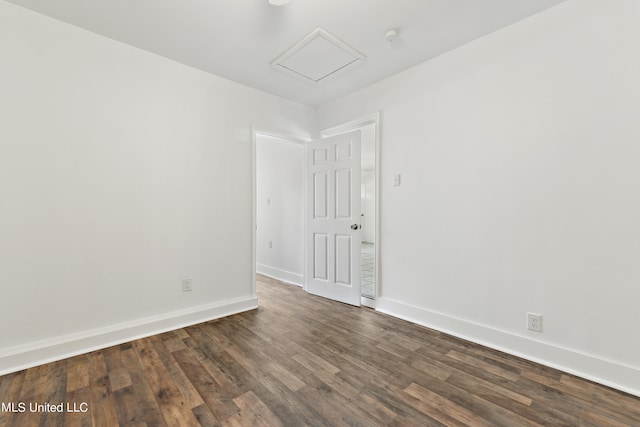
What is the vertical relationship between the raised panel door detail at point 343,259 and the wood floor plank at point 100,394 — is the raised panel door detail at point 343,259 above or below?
above

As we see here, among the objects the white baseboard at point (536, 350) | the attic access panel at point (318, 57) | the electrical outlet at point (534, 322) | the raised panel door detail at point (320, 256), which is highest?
the attic access panel at point (318, 57)

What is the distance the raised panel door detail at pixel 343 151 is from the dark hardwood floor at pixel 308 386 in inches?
80.3

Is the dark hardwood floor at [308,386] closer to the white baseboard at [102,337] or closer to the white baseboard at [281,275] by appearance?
the white baseboard at [102,337]

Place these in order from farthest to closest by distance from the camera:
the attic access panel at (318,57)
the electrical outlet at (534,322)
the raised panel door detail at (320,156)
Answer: the raised panel door detail at (320,156) < the attic access panel at (318,57) < the electrical outlet at (534,322)

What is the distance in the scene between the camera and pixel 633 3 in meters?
1.72

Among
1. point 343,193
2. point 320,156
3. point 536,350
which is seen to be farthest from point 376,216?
point 536,350

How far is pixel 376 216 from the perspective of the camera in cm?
316

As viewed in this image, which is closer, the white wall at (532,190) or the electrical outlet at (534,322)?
the white wall at (532,190)

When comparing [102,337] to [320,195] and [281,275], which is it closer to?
[281,275]

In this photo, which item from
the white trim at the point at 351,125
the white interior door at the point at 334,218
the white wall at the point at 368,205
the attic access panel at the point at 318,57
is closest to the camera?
the attic access panel at the point at 318,57

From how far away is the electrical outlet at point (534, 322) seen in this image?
2.06 m

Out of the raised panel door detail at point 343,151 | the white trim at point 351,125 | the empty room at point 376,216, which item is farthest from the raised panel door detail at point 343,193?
the white trim at point 351,125

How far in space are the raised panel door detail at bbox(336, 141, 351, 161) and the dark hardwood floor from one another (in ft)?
6.69

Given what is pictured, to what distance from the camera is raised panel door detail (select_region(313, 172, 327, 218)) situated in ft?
11.9
